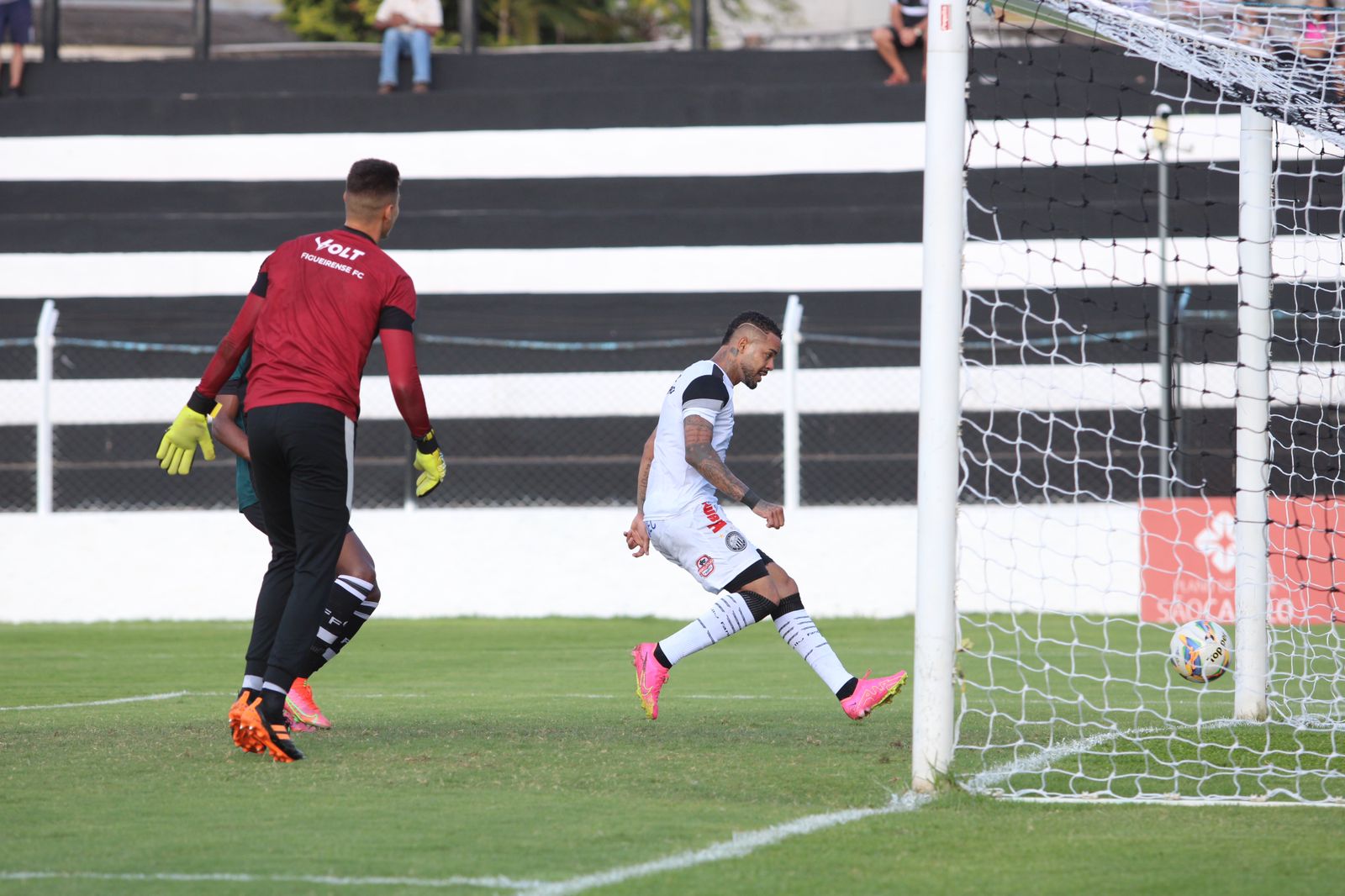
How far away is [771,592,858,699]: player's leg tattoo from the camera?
6438 millimetres

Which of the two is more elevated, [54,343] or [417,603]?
[54,343]

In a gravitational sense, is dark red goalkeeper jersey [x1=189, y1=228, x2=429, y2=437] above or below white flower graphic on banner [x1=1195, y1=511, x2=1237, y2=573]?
above

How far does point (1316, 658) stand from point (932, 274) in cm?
529

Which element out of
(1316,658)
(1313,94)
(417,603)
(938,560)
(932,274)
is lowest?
(417,603)

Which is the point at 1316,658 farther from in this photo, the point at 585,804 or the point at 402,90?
the point at 402,90

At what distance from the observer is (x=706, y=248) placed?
18.4 metres

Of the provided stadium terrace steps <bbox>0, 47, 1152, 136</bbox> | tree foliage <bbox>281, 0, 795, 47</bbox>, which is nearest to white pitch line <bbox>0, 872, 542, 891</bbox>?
stadium terrace steps <bbox>0, 47, 1152, 136</bbox>

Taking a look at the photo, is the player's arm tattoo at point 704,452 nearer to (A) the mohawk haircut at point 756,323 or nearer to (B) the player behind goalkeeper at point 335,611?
(A) the mohawk haircut at point 756,323

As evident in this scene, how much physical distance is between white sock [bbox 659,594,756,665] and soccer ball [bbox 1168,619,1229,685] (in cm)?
197

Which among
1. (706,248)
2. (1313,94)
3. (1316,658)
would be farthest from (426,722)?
(706,248)

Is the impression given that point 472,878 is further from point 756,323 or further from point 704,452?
point 756,323

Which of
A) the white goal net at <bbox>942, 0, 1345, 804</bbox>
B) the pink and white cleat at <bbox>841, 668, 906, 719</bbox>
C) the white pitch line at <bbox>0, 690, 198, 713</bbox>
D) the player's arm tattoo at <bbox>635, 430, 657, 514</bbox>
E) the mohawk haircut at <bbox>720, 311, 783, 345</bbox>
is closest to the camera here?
the white goal net at <bbox>942, 0, 1345, 804</bbox>

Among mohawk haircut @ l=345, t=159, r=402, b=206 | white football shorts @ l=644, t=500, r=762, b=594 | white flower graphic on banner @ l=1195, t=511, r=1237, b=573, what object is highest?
mohawk haircut @ l=345, t=159, r=402, b=206

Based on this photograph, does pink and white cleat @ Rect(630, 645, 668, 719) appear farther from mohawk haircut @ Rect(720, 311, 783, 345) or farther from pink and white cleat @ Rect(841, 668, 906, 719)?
mohawk haircut @ Rect(720, 311, 783, 345)
